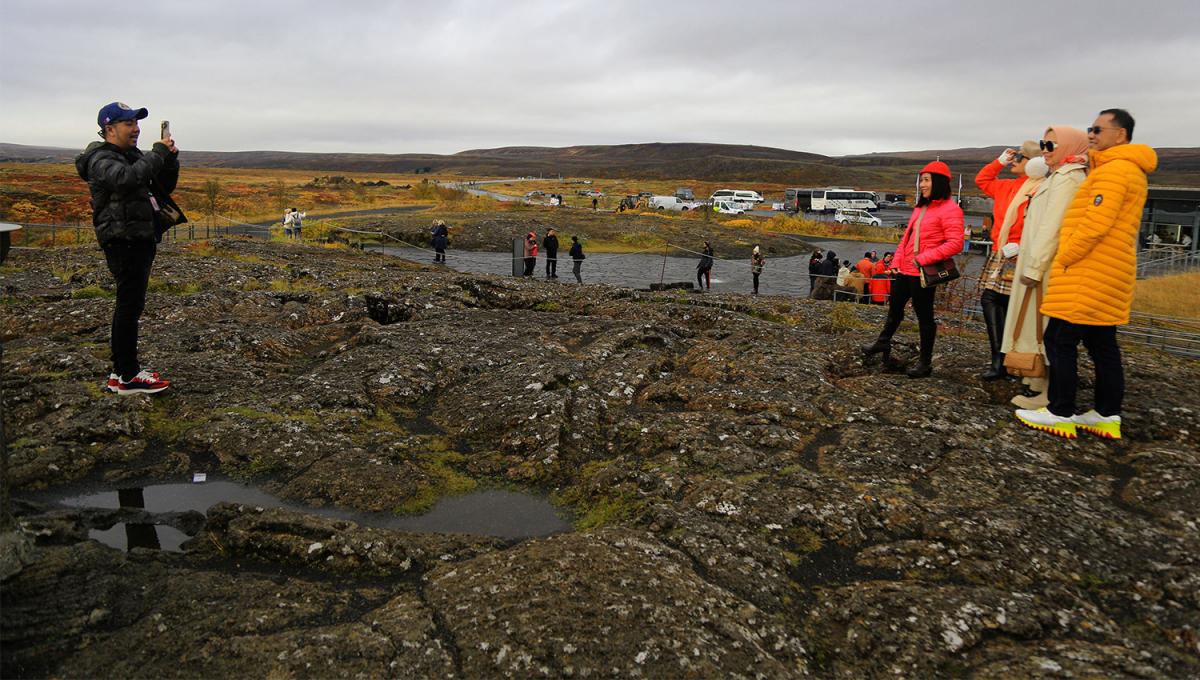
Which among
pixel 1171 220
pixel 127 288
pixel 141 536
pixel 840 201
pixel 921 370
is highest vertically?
pixel 840 201

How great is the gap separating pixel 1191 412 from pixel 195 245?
19980mm

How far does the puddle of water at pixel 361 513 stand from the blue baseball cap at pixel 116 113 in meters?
3.12

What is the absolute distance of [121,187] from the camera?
5824 mm

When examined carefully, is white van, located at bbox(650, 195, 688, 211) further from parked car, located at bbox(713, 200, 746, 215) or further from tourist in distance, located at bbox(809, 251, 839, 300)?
tourist in distance, located at bbox(809, 251, 839, 300)

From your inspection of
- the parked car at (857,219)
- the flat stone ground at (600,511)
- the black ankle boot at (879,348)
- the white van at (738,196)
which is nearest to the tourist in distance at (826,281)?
the black ankle boot at (879,348)

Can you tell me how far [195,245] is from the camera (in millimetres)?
18188

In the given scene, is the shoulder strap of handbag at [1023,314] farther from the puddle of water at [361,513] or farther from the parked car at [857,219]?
the parked car at [857,219]

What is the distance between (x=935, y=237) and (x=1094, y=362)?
1.89 metres

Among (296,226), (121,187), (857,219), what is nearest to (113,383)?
(121,187)

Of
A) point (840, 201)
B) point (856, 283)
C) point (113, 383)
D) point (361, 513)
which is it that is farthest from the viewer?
point (840, 201)

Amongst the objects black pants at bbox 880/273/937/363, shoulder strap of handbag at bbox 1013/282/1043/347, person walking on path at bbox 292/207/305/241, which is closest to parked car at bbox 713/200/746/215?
person walking on path at bbox 292/207/305/241

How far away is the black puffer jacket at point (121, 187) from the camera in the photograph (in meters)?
5.79

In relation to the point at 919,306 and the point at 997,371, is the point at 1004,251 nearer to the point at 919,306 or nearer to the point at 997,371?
the point at 919,306

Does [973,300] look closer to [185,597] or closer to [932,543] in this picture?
[932,543]
